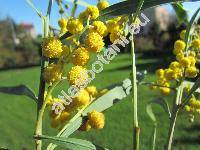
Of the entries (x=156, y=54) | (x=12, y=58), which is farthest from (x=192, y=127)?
(x=12, y=58)

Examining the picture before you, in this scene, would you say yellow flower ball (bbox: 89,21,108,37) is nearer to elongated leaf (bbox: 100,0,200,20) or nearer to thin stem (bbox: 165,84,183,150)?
elongated leaf (bbox: 100,0,200,20)

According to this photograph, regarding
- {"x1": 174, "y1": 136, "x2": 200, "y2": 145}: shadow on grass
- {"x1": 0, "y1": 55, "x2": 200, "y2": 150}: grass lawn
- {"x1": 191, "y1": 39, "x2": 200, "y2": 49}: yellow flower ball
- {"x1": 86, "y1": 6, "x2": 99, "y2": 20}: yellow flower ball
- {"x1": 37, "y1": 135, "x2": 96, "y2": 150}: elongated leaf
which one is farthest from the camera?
{"x1": 0, "y1": 55, "x2": 200, "y2": 150}: grass lawn

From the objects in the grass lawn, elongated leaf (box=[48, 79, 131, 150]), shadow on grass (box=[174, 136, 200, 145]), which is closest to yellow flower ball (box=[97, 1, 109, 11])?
elongated leaf (box=[48, 79, 131, 150])

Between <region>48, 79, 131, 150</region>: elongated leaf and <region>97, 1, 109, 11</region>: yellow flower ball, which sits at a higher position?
<region>97, 1, 109, 11</region>: yellow flower ball

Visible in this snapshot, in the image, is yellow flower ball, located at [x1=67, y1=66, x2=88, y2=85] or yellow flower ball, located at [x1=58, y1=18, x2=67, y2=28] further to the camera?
yellow flower ball, located at [x1=58, y1=18, x2=67, y2=28]

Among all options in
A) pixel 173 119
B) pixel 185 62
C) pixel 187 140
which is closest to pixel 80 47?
pixel 173 119

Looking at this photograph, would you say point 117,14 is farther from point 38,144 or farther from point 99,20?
point 38,144

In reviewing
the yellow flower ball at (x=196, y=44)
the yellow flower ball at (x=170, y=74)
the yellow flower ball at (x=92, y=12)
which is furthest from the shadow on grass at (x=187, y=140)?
the yellow flower ball at (x=92, y=12)
